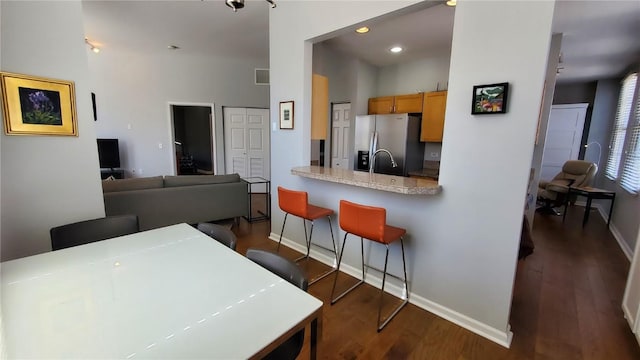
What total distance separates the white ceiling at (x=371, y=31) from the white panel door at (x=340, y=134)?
1.02 metres

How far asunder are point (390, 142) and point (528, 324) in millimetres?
3073

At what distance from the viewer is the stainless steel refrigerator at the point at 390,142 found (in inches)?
174

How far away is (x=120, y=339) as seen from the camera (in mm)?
844

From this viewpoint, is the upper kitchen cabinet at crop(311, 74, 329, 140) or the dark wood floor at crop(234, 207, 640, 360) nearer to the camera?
the dark wood floor at crop(234, 207, 640, 360)

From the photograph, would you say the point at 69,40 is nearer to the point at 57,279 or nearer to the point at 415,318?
the point at 57,279

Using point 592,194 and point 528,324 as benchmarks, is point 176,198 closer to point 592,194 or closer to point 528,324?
point 528,324

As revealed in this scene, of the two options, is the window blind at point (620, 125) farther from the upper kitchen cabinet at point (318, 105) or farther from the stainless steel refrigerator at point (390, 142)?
the upper kitchen cabinet at point (318, 105)

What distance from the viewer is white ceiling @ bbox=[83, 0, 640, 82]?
9.60ft

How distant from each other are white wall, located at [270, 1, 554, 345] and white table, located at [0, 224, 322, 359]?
Answer: 1415 mm

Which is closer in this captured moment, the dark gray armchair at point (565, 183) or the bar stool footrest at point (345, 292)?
the bar stool footrest at point (345, 292)

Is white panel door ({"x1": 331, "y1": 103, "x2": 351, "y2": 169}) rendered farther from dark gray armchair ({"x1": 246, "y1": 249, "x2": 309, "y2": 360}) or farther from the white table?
the white table

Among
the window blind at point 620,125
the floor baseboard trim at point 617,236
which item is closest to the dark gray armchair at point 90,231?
the floor baseboard trim at point 617,236

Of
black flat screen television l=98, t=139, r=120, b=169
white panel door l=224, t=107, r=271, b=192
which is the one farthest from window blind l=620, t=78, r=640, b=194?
black flat screen television l=98, t=139, r=120, b=169

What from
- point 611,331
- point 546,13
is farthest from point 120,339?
point 611,331
